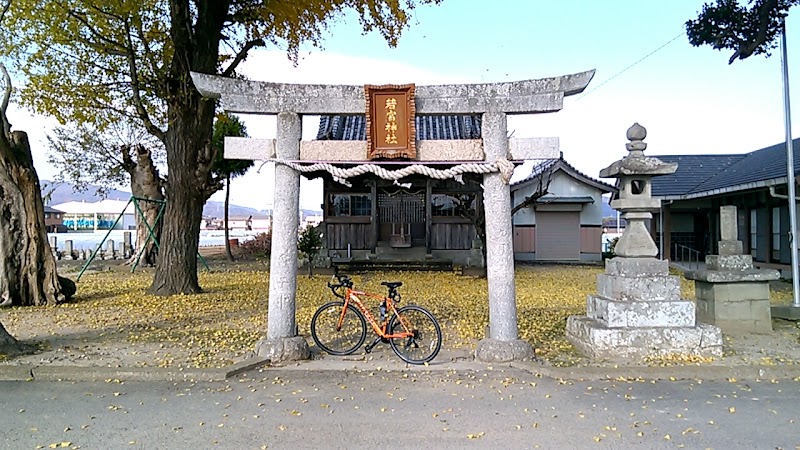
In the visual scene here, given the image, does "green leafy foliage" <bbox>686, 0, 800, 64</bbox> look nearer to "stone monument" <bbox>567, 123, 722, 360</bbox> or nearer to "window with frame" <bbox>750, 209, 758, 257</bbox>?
"stone monument" <bbox>567, 123, 722, 360</bbox>

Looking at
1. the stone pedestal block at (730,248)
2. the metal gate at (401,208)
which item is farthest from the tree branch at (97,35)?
the stone pedestal block at (730,248)

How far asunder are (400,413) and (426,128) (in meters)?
16.8

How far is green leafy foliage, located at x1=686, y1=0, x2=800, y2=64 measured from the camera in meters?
9.84

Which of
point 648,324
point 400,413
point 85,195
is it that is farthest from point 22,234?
point 85,195

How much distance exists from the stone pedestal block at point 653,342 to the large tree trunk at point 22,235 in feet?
35.0

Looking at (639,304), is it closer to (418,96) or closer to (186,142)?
(418,96)

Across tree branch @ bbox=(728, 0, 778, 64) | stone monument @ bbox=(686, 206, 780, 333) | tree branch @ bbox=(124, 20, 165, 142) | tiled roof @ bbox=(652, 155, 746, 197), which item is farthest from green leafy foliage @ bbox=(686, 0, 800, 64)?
tree branch @ bbox=(124, 20, 165, 142)

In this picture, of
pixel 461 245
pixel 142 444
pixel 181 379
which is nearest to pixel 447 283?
pixel 461 245

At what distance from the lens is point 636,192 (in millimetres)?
7156

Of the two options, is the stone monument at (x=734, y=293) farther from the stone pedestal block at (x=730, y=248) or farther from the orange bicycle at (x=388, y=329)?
the orange bicycle at (x=388, y=329)

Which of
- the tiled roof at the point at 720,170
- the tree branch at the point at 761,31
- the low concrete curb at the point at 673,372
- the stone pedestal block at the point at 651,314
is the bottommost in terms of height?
the low concrete curb at the point at 673,372

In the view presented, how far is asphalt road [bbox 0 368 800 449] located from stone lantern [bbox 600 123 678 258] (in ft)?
6.02

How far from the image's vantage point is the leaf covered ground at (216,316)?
23.2 ft

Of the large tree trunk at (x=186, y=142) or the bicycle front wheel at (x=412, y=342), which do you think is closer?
the bicycle front wheel at (x=412, y=342)
